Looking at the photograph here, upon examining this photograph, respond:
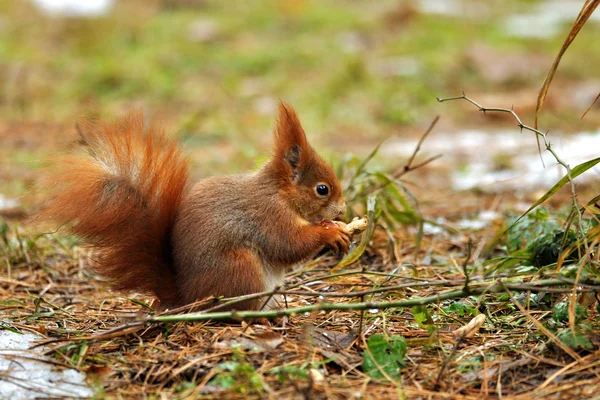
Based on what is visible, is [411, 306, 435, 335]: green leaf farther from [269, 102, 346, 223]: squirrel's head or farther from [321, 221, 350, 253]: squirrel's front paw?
[269, 102, 346, 223]: squirrel's head

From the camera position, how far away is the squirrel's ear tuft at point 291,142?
233cm

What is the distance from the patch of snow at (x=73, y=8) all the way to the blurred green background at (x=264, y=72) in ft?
0.19

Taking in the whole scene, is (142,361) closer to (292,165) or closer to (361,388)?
(361,388)

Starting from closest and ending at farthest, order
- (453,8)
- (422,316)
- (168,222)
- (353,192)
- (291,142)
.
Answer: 1. (422,316)
2. (168,222)
3. (291,142)
4. (353,192)
5. (453,8)

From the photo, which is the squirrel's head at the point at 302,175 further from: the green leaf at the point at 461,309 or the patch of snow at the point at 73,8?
the patch of snow at the point at 73,8

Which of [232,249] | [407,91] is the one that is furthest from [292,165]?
[407,91]

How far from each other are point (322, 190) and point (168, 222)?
57 centimetres

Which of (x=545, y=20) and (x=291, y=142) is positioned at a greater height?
(x=545, y=20)

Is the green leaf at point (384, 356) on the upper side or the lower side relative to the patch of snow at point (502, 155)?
lower

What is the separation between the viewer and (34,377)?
5.72ft

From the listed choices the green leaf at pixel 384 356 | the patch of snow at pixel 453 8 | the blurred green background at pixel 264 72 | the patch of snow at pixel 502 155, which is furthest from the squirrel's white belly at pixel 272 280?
the patch of snow at pixel 453 8

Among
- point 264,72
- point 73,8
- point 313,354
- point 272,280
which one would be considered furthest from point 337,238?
point 73,8

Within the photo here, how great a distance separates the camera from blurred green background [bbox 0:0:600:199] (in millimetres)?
5762

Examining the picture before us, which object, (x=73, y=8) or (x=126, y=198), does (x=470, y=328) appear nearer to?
(x=126, y=198)
